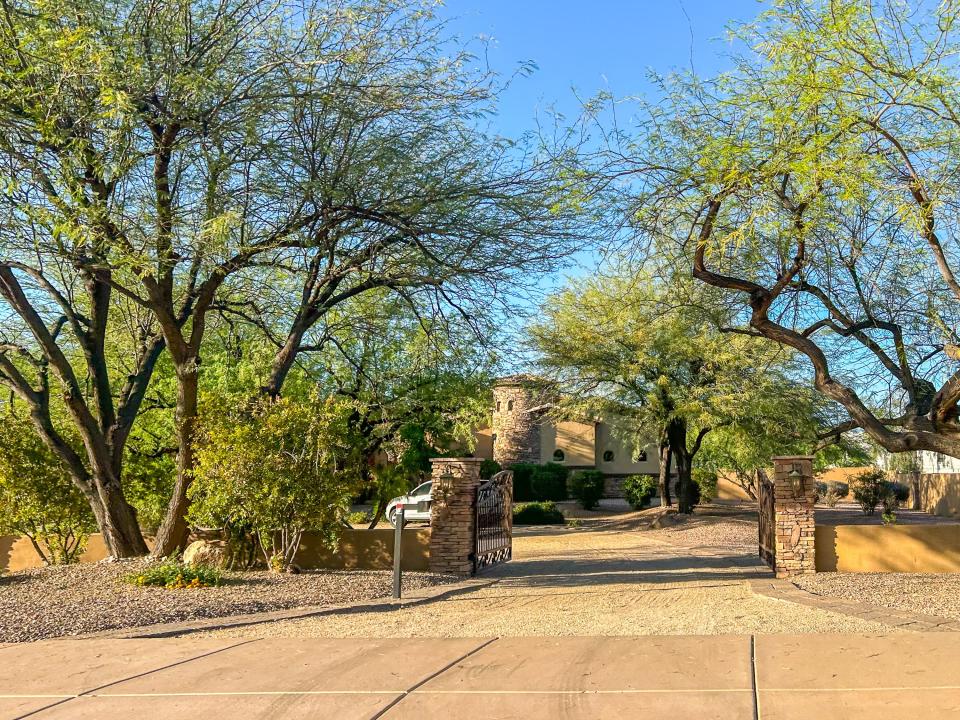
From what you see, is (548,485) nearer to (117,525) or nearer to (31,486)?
(117,525)

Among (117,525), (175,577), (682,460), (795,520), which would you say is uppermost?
(682,460)

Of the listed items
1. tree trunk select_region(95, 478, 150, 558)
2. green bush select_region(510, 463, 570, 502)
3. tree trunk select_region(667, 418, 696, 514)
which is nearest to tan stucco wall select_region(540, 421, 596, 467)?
green bush select_region(510, 463, 570, 502)

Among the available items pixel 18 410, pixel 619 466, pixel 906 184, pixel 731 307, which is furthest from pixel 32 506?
pixel 619 466

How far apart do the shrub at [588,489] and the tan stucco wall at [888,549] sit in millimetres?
22004

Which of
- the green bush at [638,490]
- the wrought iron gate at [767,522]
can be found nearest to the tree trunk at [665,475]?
the green bush at [638,490]

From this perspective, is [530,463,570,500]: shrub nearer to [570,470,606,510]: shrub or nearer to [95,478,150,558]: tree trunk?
[570,470,606,510]: shrub

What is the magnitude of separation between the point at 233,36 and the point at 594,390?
16752 millimetres

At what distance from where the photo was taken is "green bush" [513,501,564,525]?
3028cm

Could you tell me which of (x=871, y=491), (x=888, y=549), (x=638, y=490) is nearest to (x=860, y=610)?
(x=888, y=549)

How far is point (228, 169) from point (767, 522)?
412 inches

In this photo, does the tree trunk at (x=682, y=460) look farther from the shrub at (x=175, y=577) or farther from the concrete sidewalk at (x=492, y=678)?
the concrete sidewalk at (x=492, y=678)

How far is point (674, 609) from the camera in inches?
416

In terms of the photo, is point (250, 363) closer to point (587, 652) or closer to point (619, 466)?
point (587, 652)

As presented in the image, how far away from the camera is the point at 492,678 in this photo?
6582 millimetres
